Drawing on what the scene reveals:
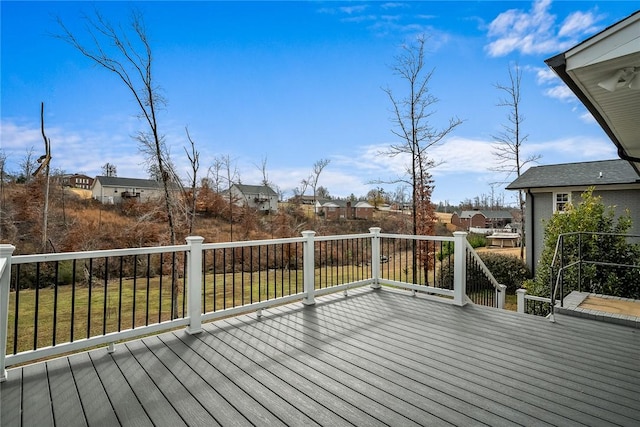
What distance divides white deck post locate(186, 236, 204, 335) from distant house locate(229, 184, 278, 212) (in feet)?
51.4

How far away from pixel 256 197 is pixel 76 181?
36.7 ft

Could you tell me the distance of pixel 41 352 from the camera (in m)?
2.56

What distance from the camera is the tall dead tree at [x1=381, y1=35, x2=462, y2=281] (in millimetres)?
9953

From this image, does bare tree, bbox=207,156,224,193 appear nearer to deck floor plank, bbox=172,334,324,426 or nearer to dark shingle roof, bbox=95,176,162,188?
dark shingle roof, bbox=95,176,162,188

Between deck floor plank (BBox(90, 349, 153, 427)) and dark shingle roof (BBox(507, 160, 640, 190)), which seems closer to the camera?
deck floor plank (BBox(90, 349, 153, 427))

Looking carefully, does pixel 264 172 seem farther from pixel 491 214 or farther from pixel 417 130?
pixel 491 214

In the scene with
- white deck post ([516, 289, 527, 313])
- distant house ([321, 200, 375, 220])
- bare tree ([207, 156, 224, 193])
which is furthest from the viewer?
distant house ([321, 200, 375, 220])

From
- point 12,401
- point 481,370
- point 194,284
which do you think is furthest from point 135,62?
point 481,370

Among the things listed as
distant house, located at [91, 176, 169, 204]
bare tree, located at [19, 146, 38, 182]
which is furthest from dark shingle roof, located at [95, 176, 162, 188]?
bare tree, located at [19, 146, 38, 182]

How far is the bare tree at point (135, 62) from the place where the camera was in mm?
6230

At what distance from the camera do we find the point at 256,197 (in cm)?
2116

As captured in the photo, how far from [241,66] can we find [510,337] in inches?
440

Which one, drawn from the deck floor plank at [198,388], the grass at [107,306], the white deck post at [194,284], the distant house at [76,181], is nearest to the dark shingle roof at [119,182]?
the distant house at [76,181]

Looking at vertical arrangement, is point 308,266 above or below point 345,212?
below
